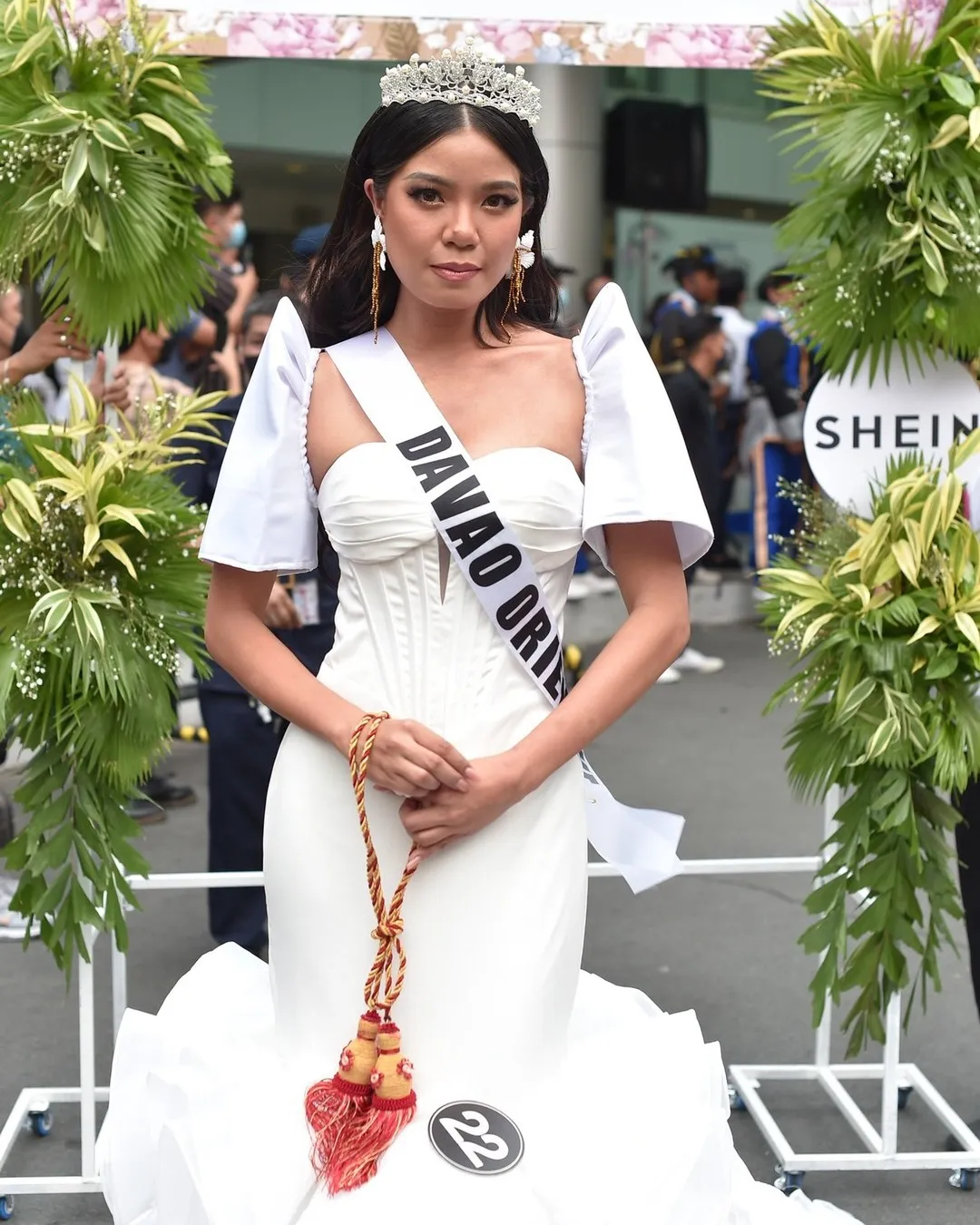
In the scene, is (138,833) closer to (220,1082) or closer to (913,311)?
(220,1082)

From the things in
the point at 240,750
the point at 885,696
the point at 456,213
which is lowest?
the point at 240,750

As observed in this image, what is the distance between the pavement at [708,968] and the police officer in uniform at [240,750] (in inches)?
12.9

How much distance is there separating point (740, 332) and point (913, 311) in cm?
898

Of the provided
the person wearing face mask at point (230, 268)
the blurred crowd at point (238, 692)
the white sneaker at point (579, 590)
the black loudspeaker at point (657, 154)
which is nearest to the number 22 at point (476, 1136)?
the blurred crowd at point (238, 692)

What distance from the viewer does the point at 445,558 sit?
2.41m

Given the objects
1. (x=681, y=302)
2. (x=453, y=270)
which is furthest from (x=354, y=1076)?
(x=681, y=302)

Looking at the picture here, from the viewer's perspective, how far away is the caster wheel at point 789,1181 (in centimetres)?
368

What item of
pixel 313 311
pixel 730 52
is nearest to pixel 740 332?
pixel 730 52

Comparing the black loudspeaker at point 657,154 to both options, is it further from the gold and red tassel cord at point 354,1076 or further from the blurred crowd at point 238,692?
the gold and red tassel cord at point 354,1076

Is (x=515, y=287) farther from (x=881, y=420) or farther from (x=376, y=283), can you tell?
(x=881, y=420)

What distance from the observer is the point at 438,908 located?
236cm

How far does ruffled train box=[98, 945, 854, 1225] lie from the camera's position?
7.24 ft

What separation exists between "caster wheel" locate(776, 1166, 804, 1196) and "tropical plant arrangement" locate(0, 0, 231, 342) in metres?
2.24

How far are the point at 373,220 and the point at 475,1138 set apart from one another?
1.36 m
